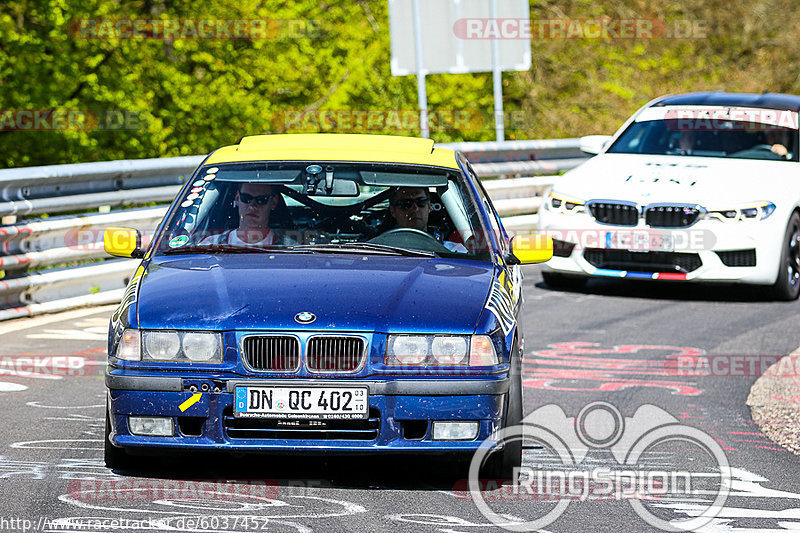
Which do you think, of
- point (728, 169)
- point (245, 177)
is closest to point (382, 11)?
point (728, 169)

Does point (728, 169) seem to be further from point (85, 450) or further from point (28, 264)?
point (85, 450)

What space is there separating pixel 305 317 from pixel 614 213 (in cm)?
701

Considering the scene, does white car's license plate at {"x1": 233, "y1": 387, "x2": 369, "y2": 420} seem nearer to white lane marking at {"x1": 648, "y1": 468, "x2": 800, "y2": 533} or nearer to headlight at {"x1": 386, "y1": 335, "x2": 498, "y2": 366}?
headlight at {"x1": 386, "y1": 335, "x2": 498, "y2": 366}

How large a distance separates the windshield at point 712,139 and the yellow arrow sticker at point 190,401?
8.51 m

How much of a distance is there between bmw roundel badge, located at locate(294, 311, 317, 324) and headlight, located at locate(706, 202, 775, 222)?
6.99 m

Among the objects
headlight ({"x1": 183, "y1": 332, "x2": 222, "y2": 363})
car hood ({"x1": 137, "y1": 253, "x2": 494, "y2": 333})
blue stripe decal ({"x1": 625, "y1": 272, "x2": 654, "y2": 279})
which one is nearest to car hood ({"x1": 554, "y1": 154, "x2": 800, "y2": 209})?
blue stripe decal ({"x1": 625, "y1": 272, "x2": 654, "y2": 279})

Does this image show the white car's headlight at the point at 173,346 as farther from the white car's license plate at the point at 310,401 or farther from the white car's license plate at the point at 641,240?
the white car's license plate at the point at 641,240

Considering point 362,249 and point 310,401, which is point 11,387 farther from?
point 310,401

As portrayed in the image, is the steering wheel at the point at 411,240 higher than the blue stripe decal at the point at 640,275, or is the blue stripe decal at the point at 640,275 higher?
the steering wheel at the point at 411,240

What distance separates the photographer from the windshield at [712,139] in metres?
13.1

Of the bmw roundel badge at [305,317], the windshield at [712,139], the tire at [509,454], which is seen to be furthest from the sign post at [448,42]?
the bmw roundel badge at [305,317]

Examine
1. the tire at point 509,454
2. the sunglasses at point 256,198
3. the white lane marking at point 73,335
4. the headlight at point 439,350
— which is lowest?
the white lane marking at point 73,335

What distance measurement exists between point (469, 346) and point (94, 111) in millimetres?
15793

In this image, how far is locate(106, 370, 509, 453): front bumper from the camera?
5.50 m
